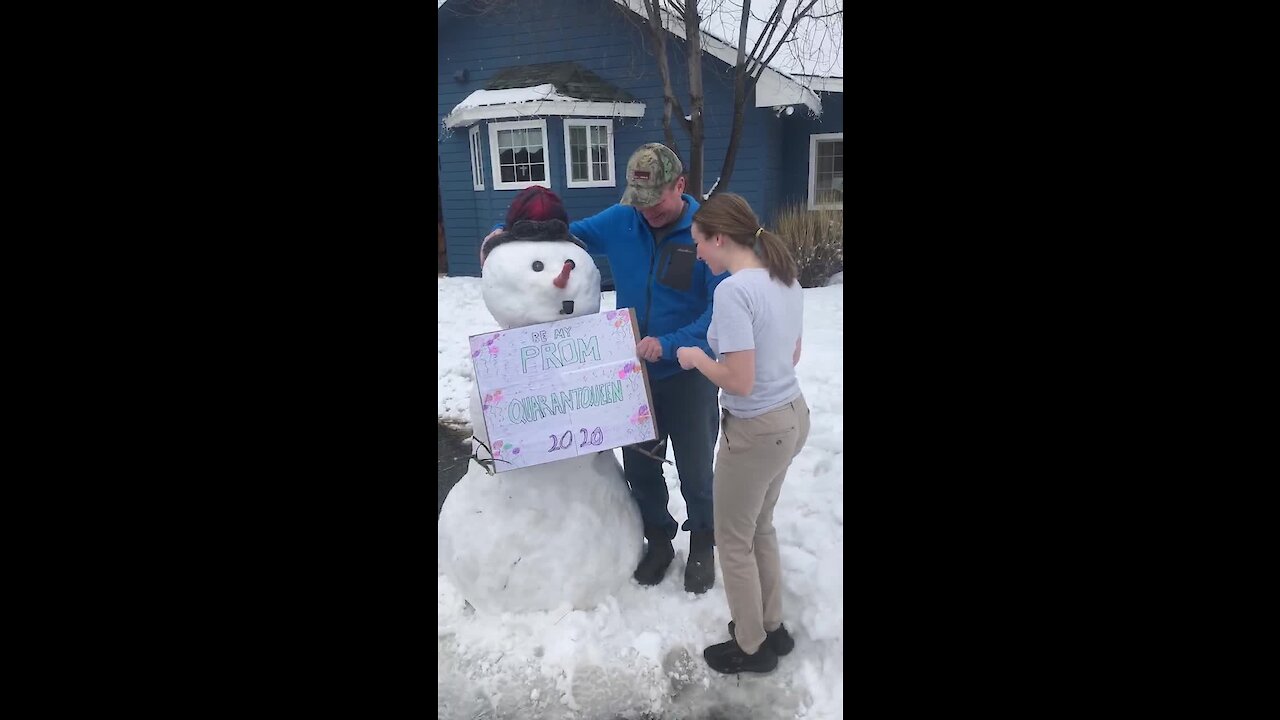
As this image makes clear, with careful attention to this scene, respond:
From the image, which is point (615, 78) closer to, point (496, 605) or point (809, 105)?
point (809, 105)

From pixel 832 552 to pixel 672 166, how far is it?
1.29 meters

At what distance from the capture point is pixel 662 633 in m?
2.22

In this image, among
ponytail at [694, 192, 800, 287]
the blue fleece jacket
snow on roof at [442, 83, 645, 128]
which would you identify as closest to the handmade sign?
the blue fleece jacket

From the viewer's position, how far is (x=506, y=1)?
2.18m

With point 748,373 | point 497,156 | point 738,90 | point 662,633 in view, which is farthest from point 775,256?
point 662,633

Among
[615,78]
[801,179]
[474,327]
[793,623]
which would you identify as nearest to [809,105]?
[801,179]

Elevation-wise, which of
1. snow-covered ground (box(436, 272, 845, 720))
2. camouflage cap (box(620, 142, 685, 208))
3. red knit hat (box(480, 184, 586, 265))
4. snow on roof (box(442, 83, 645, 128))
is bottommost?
snow-covered ground (box(436, 272, 845, 720))

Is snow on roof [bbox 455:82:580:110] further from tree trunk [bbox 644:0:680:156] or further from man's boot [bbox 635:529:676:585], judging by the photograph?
man's boot [bbox 635:529:676:585]

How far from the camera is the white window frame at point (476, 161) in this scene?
2232 mm

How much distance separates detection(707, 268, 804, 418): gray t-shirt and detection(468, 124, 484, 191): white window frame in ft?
2.89

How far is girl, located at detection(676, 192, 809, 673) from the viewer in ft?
5.91

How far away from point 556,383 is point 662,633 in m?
0.83

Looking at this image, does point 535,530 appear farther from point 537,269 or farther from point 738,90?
point 738,90

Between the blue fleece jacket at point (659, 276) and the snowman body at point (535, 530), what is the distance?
9 centimetres
